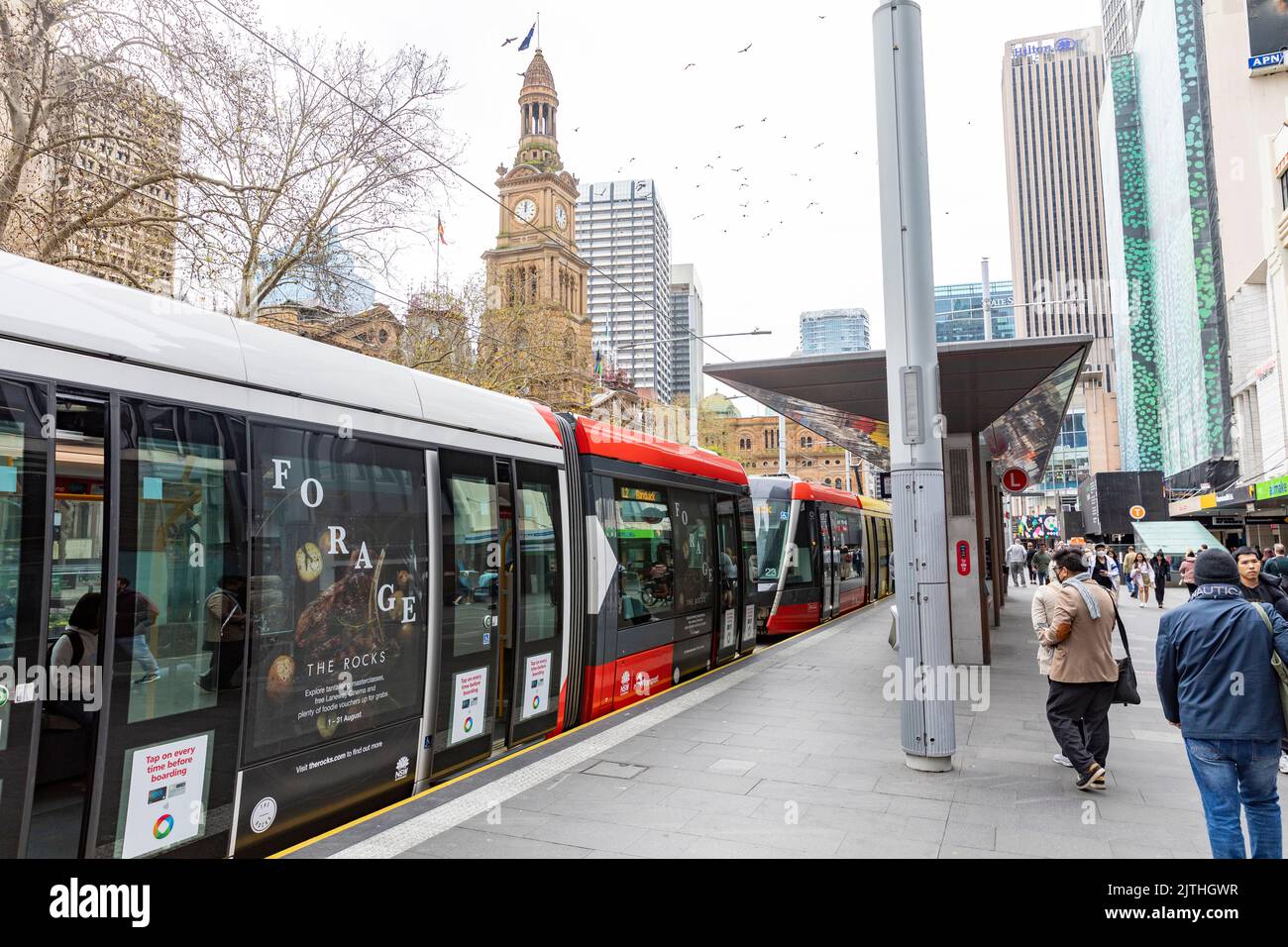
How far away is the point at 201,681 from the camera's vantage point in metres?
4.41

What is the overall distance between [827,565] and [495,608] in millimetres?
13846

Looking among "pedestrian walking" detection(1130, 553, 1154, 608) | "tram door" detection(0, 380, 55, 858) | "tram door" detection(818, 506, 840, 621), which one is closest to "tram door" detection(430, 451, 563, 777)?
"tram door" detection(0, 380, 55, 858)

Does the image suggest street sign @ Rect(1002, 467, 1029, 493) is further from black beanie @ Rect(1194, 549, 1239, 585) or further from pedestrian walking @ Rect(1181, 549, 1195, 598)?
black beanie @ Rect(1194, 549, 1239, 585)

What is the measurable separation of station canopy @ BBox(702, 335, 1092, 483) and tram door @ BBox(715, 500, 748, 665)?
182cm

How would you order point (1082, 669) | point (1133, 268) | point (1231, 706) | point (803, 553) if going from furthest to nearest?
point (1133, 268)
point (803, 553)
point (1082, 669)
point (1231, 706)

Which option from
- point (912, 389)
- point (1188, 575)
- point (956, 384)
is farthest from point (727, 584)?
point (1188, 575)

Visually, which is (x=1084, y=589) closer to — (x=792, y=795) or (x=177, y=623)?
(x=792, y=795)

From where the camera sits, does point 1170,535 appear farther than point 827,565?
Yes

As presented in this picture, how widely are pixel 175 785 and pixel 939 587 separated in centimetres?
538

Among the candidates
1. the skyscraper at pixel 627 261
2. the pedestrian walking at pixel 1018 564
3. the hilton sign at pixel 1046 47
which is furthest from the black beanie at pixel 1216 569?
the hilton sign at pixel 1046 47

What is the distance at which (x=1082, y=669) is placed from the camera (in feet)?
21.2

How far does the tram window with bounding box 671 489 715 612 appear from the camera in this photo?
10.9m

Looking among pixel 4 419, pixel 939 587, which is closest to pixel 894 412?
pixel 939 587

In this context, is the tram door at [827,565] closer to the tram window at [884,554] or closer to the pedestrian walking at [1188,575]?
the tram window at [884,554]
